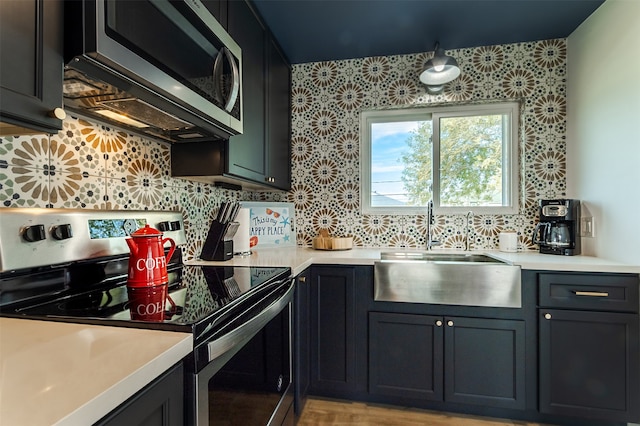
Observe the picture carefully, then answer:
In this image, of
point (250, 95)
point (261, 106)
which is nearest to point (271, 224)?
point (261, 106)

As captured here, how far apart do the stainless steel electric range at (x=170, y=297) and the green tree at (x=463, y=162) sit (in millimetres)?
1522

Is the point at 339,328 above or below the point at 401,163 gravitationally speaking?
below

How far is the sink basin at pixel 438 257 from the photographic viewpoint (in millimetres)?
2080

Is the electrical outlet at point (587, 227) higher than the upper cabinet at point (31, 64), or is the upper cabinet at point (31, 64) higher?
the upper cabinet at point (31, 64)

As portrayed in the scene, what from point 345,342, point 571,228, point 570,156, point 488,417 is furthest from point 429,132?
point 488,417

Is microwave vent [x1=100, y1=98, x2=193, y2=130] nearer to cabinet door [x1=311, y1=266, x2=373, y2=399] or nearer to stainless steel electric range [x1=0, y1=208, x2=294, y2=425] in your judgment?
stainless steel electric range [x1=0, y1=208, x2=294, y2=425]

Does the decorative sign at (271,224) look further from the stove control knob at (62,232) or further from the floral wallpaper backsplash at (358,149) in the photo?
the stove control knob at (62,232)

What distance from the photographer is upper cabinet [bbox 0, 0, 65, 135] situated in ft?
2.12

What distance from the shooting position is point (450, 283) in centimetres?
174

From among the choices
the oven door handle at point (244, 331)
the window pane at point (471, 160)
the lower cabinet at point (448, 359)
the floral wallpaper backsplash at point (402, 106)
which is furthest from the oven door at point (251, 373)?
the window pane at point (471, 160)

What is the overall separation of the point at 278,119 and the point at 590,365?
87.8 inches

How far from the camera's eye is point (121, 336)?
2.24 ft

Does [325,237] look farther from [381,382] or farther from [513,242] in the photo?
[513,242]

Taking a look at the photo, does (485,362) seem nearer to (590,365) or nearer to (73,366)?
(590,365)
